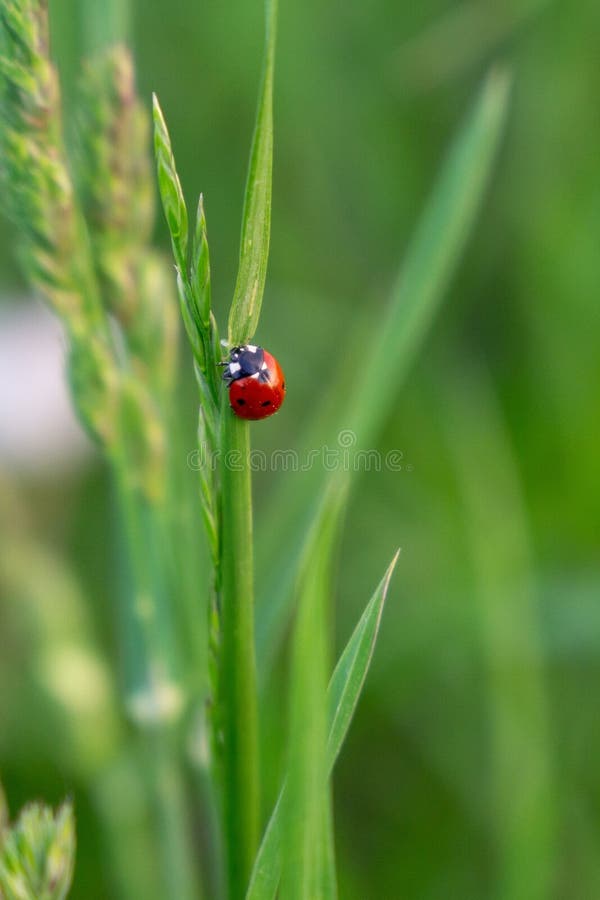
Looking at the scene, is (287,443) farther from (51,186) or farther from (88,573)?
(51,186)

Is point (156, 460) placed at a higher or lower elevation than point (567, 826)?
higher

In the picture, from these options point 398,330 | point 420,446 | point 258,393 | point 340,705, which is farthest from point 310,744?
point 420,446

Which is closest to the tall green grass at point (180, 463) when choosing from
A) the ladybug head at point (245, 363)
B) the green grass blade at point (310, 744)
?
the green grass blade at point (310, 744)

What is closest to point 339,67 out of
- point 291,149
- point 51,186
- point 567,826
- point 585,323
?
point 291,149

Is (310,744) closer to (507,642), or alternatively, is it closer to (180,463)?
(180,463)

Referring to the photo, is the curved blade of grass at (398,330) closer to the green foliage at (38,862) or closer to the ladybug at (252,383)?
the ladybug at (252,383)

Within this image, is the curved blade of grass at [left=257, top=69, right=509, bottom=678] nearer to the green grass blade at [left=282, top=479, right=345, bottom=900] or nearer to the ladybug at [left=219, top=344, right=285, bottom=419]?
the ladybug at [left=219, top=344, right=285, bottom=419]

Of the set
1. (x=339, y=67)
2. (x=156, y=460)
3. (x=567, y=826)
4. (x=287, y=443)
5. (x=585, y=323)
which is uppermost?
(x=339, y=67)
